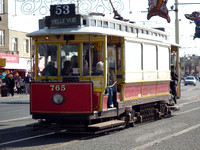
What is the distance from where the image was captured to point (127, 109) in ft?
48.3

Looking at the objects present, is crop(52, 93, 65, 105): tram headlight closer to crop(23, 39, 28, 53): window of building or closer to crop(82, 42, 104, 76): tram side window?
crop(82, 42, 104, 76): tram side window

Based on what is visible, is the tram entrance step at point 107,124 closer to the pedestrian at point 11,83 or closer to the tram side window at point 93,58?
the tram side window at point 93,58

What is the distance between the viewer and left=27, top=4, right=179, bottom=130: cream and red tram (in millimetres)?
12727

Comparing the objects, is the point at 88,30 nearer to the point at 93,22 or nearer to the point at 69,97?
the point at 93,22

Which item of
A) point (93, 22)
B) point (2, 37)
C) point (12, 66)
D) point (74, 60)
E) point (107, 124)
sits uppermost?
point (2, 37)

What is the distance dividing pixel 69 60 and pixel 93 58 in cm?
67

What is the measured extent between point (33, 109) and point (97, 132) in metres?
1.91

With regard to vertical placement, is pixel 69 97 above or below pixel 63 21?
below

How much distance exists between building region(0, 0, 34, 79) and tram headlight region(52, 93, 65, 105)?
101 feet

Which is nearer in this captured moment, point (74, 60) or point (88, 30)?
point (88, 30)

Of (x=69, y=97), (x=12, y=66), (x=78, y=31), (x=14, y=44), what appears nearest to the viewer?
(x=69, y=97)

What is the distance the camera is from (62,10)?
1312 centimetres

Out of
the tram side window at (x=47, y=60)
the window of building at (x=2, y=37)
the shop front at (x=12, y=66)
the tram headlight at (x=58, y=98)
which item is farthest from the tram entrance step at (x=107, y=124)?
the window of building at (x=2, y=37)

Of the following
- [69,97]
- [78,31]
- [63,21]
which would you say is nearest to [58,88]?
[69,97]
